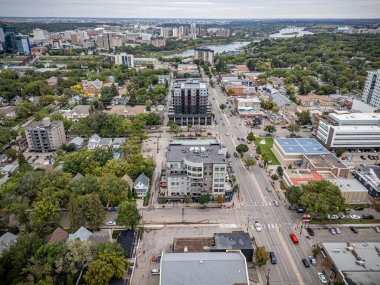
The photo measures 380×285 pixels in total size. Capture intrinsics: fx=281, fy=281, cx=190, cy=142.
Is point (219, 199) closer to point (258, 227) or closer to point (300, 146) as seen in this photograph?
point (258, 227)

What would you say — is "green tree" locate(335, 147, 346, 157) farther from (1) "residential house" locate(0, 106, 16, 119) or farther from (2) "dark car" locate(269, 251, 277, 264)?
(1) "residential house" locate(0, 106, 16, 119)

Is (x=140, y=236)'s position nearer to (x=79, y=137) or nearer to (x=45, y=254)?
(x=45, y=254)

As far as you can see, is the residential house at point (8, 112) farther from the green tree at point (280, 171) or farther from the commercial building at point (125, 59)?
the commercial building at point (125, 59)

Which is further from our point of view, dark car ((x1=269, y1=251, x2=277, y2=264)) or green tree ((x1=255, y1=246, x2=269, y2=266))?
dark car ((x1=269, y1=251, x2=277, y2=264))

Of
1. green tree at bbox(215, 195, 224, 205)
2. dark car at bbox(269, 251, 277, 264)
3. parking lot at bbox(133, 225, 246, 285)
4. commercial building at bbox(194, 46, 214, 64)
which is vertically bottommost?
parking lot at bbox(133, 225, 246, 285)

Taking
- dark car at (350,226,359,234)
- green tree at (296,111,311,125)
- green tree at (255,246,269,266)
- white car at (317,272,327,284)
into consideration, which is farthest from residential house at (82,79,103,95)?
white car at (317,272,327,284)

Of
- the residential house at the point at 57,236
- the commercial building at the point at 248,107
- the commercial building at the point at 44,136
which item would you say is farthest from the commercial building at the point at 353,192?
the commercial building at the point at 44,136
